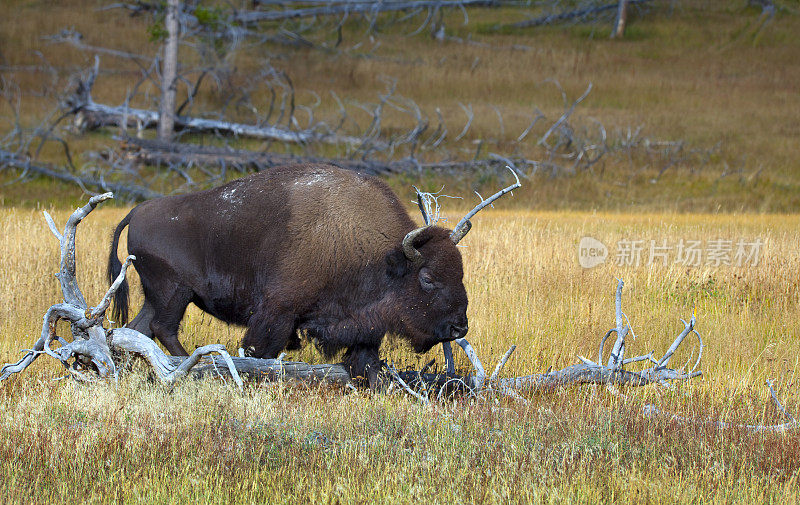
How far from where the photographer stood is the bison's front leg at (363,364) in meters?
6.13

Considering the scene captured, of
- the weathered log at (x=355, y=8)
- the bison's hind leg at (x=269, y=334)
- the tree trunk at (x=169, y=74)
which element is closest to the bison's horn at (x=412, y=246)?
the bison's hind leg at (x=269, y=334)

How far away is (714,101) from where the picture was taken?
116 feet

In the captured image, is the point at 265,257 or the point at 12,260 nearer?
the point at 265,257

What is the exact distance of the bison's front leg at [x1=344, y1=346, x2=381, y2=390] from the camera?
6133 millimetres

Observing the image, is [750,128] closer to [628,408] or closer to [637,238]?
[637,238]

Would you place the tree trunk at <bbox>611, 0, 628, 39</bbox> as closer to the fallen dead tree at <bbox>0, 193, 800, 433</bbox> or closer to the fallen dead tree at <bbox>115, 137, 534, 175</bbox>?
the fallen dead tree at <bbox>115, 137, 534, 175</bbox>

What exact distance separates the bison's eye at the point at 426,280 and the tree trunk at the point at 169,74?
1948 centimetres

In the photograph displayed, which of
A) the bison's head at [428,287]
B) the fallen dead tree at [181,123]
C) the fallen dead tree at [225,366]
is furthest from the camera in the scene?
the fallen dead tree at [181,123]

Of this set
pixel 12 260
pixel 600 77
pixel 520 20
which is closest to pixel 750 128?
pixel 600 77

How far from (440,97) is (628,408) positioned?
30.5 metres

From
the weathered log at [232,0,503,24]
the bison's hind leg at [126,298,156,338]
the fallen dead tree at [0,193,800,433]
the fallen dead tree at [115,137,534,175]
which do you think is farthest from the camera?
the weathered log at [232,0,503,24]

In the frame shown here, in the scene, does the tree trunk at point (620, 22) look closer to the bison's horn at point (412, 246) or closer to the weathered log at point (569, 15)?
the weathered log at point (569, 15)

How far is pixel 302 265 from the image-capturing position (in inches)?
237

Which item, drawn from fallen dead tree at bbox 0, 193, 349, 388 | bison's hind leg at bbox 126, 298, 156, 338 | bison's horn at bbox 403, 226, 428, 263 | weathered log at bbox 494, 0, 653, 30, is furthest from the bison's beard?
weathered log at bbox 494, 0, 653, 30
